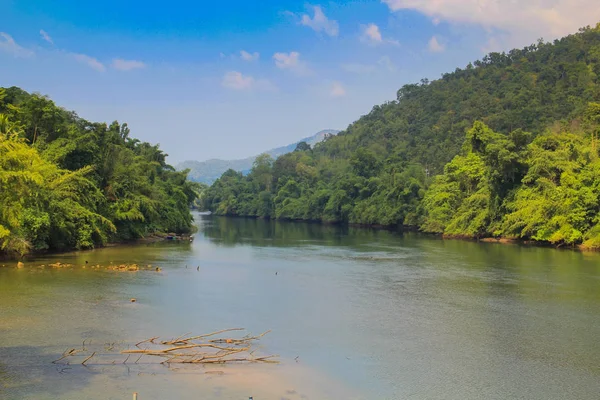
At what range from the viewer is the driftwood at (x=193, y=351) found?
1550cm

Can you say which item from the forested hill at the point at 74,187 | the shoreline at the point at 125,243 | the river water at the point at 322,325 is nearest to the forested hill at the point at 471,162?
the river water at the point at 322,325

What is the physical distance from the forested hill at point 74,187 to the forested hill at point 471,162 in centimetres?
3311

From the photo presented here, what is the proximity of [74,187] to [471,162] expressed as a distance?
141 ft

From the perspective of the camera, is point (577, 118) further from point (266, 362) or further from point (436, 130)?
point (266, 362)

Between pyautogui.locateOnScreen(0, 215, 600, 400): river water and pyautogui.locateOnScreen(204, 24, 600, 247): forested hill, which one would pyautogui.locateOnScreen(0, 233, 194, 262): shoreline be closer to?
pyautogui.locateOnScreen(0, 215, 600, 400): river water

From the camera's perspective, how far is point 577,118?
66688 millimetres

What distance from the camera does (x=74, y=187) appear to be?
36.9 m

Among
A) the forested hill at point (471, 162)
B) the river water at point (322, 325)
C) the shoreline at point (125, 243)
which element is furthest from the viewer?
the forested hill at point (471, 162)

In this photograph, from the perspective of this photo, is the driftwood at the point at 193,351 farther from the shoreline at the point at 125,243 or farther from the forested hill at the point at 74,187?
the shoreline at the point at 125,243

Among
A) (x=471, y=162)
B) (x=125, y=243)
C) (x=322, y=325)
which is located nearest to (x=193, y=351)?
(x=322, y=325)

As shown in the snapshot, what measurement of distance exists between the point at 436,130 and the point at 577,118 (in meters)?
36.6

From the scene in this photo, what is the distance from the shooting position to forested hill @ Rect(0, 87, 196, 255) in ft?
106

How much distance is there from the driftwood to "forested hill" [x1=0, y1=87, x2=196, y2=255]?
847cm

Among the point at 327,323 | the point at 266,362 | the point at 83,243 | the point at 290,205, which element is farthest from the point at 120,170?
the point at 290,205
